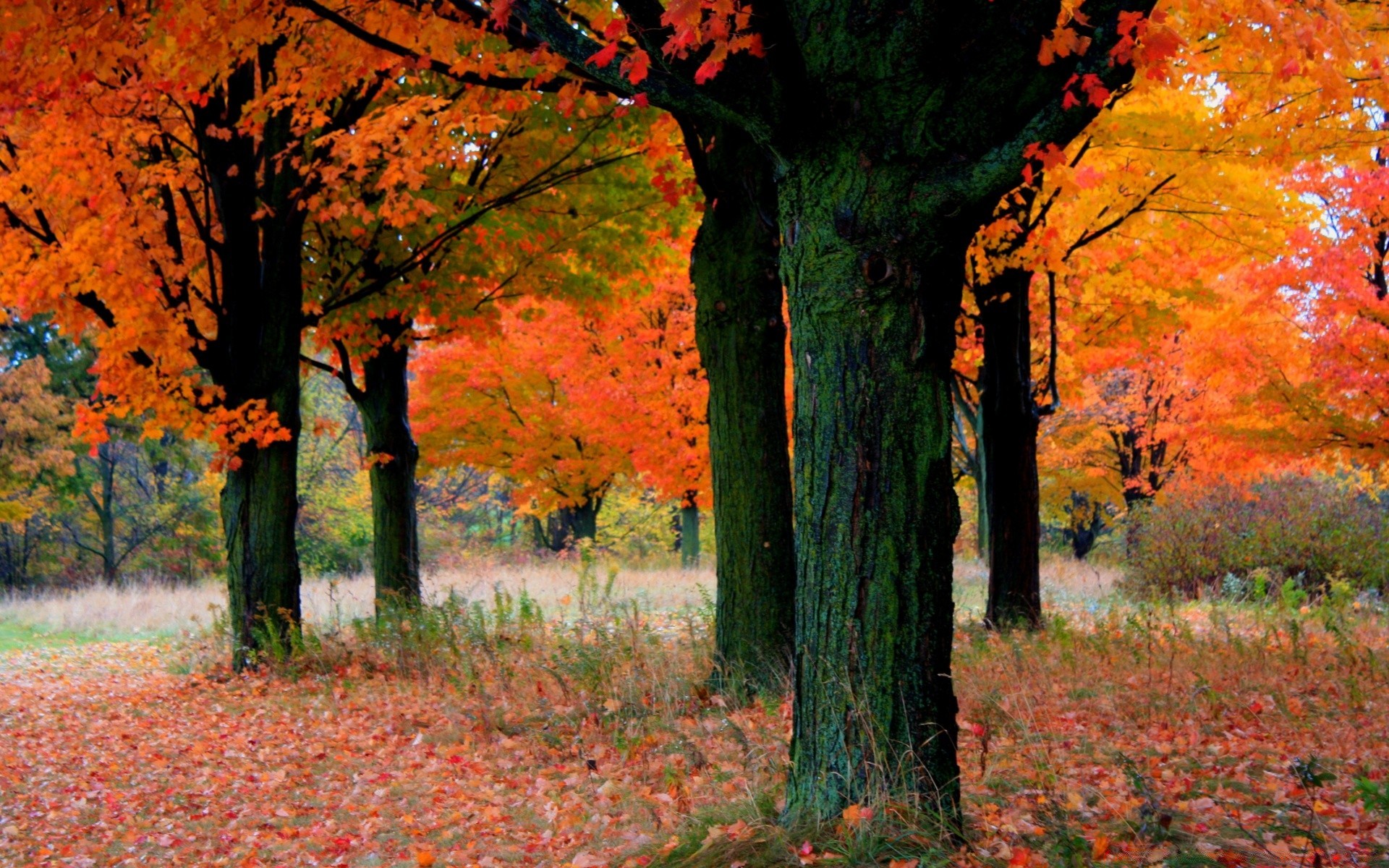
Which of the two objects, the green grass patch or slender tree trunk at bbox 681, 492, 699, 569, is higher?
slender tree trunk at bbox 681, 492, 699, 569

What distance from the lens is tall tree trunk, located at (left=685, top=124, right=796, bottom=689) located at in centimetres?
681

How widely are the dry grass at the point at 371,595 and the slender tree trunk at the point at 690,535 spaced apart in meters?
0.79

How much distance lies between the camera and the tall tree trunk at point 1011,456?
9.80 m

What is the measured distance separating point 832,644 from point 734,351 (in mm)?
3292

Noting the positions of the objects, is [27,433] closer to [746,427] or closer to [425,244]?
[425,244]

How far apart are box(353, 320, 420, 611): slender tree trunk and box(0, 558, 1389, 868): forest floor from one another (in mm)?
2561

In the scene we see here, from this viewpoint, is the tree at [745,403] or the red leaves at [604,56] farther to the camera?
the tree at [745,403]

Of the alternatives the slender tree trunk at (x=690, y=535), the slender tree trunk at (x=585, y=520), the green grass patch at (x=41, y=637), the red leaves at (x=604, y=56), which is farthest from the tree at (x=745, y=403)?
the slender tree trunk at (x=585, y=520)

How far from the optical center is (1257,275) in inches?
537

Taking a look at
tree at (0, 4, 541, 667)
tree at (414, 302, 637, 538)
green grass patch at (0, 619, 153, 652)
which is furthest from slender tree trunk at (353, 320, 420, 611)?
tree at (414, 302, 637, 538)

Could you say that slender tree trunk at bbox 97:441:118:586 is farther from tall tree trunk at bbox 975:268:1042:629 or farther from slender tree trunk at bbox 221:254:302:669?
tall tree trunk at bbox 975:268:1042:629

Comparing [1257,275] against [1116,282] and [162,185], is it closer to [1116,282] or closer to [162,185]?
[1116,282]

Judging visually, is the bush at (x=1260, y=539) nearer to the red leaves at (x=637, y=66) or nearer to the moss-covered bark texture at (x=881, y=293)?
the moss-covered bark texture at (x=881, y=293)

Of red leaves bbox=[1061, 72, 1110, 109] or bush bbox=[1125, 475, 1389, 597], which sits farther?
bush bbox=[1125, 475, 1389, 597]
